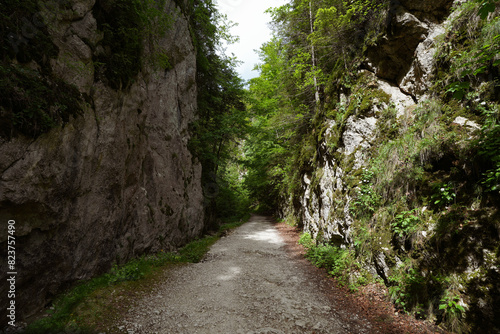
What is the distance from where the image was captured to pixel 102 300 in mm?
4500

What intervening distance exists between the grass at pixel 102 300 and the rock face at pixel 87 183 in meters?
0.31

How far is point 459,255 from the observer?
153 inches

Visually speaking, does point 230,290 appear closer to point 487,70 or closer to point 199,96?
point 487,70

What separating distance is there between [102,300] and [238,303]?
3032 mm

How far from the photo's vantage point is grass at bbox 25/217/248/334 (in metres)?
3.71

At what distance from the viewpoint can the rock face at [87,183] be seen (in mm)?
3725

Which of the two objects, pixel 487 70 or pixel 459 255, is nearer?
pixel 459 255

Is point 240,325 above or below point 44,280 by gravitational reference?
below

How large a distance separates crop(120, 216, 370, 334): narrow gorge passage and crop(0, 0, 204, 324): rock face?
5.93 ft

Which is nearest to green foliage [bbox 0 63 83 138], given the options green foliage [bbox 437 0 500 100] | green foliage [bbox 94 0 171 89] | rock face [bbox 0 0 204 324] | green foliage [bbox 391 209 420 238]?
rock face [bbox 0 0 204 324]

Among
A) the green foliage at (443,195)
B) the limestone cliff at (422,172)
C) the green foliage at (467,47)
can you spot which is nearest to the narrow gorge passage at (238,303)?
the limestone cliff at (422,172)

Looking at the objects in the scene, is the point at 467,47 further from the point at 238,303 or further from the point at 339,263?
the point at 238,303

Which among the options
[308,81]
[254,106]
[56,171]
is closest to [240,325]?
[56,171]

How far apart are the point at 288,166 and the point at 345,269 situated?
10662 millimetres
